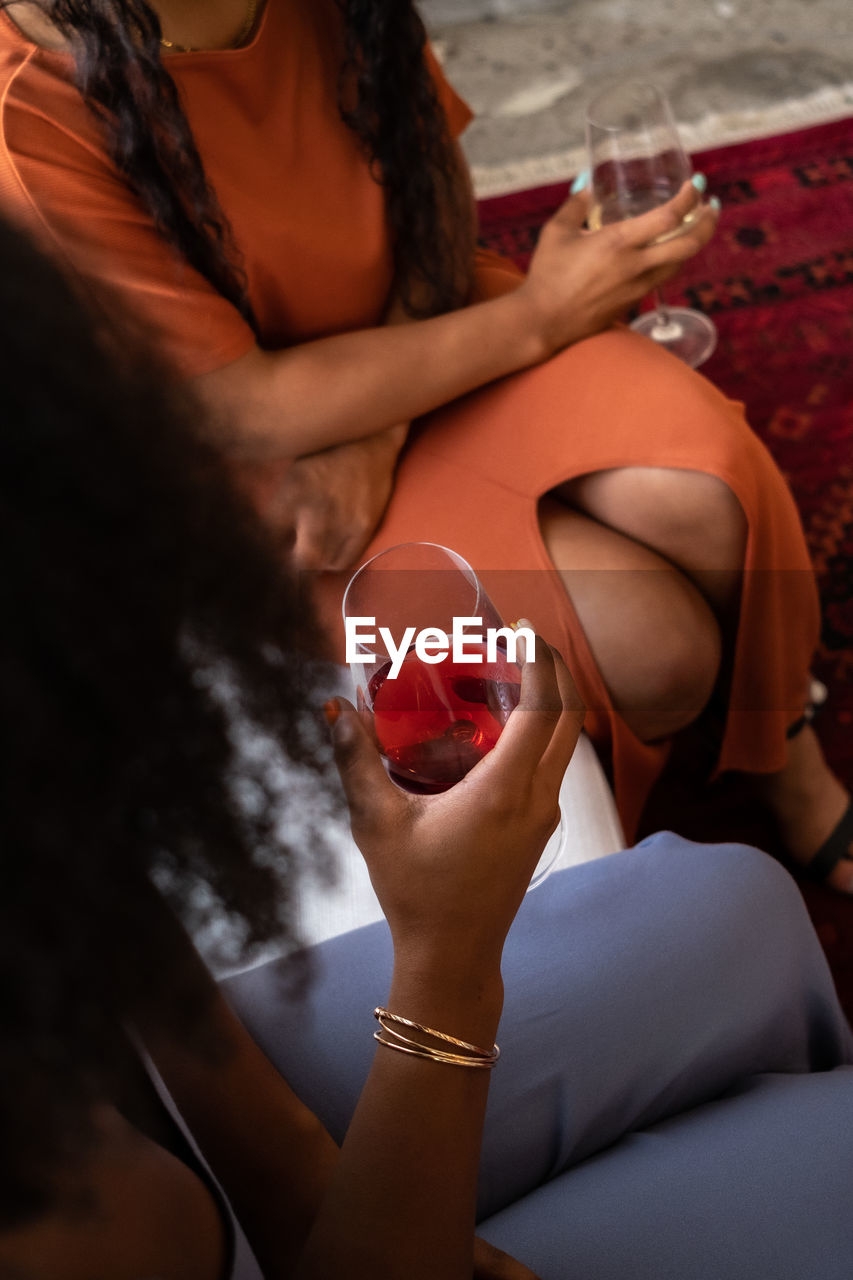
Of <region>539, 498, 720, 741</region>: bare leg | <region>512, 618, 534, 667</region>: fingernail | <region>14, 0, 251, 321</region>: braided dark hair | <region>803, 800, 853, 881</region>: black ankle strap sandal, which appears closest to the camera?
<region>512, 618, 534, 667</region>: fingernail

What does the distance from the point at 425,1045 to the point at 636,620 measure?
20.5 inches

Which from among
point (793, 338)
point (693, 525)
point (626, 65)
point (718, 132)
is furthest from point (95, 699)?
point (626, 65)

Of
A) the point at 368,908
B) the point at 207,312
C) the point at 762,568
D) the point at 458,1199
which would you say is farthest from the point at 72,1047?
the point at 762,568

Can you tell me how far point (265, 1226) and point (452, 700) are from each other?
1.15 ft

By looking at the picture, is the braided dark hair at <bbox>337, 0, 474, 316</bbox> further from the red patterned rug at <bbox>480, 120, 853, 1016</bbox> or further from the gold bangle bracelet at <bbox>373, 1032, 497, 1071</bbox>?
the gold bangle bracelet at <bbox>373, 1032, 497, 1071</bbox>

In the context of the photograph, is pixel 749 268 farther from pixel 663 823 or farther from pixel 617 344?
pixel 663 823

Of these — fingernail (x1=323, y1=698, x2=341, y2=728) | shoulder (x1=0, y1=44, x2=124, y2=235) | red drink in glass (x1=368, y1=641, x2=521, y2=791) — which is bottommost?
red drink in glass (x1=368, y1=641, x2=521, y2=791)

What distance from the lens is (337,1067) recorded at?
728 millimetres

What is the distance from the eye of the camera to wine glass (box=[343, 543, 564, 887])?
2.31 ft

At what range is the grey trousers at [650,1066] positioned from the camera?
0.63 meters

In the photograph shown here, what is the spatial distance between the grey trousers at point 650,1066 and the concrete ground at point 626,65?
173 cm

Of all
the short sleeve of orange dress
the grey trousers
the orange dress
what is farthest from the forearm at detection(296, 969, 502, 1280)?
the short sleeve of orange dress

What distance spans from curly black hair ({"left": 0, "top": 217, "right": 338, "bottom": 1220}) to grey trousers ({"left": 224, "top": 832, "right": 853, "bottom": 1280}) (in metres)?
0.28

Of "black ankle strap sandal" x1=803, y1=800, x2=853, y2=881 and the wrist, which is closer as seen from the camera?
the wrist
